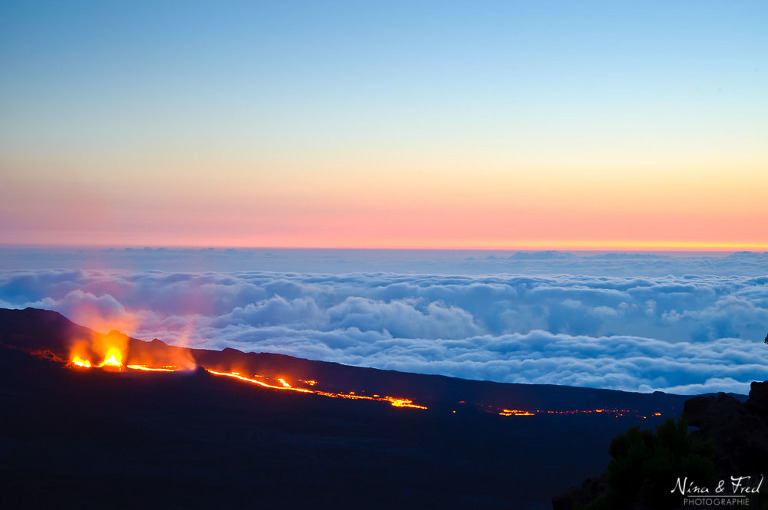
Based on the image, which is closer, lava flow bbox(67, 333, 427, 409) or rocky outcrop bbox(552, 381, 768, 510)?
rocky outcrop bbox(552, 381, 768, 510)

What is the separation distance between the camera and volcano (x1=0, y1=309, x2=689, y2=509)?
2619cm

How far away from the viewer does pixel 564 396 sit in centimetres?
5841

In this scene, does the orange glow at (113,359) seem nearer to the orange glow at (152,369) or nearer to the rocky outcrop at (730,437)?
the orange glow at (152,369)

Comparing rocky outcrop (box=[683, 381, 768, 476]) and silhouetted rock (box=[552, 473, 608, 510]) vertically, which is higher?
rocky outcrop (box=[683, 381, 768, 476])

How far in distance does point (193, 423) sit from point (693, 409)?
90.1 ft

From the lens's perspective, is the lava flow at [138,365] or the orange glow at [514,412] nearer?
the orange glow at [514,412]

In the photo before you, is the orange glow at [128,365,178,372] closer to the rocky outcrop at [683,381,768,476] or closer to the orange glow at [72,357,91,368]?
the orange glow at [72,357,91,368]

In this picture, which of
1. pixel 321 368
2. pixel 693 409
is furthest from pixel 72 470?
pixel 321 368

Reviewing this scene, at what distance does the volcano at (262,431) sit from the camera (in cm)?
2619

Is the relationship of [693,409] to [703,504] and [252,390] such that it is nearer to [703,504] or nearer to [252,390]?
[703,504]

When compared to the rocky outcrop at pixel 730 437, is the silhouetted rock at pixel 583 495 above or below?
below

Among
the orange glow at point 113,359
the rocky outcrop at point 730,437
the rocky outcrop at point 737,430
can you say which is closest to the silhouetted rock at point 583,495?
the rocky outcrop at point 730,437

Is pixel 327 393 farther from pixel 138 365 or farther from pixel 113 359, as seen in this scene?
pixel 113 359

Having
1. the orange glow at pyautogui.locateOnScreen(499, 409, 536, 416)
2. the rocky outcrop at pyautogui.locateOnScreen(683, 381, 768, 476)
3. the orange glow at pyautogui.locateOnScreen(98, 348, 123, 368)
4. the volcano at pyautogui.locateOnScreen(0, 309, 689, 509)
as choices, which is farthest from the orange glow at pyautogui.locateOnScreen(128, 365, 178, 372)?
the rocky outcrop at pyautogui.locateOnScreen(683, 381, 768, 476)
